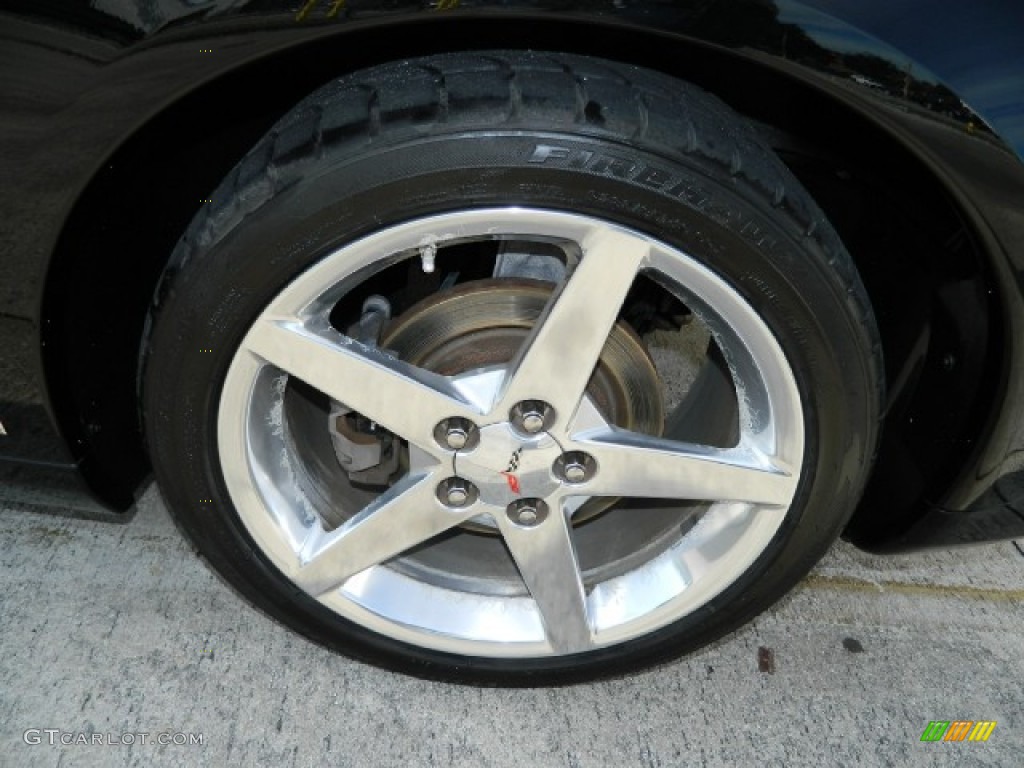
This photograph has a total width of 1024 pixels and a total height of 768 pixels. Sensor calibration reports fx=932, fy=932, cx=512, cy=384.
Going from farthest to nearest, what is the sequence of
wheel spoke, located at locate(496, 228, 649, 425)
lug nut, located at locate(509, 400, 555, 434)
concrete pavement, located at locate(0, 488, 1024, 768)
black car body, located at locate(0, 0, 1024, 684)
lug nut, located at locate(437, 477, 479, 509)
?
1. concrete pavement, located at locate(0, 488, 1024, 768)
2. lug nut, located at locate(437, 477, 479, 509)
3. lug nut, located at locate(509, 400, 555, 434)
4. wheel spoke, located at locate(496, 228, 649, 425)
5. black car body, located at locate(0, 0, 1024, 684)

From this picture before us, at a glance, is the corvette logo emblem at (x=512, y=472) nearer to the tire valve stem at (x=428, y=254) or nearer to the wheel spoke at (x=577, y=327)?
the wheel spoke at (x=577, y=327)

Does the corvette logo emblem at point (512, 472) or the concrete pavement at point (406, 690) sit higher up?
the corvette logo emblem at point (512, 472)

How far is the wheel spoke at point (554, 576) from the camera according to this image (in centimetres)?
159

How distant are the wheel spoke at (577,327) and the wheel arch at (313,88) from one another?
0.96 ft

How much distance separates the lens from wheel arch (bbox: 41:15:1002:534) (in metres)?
1.36

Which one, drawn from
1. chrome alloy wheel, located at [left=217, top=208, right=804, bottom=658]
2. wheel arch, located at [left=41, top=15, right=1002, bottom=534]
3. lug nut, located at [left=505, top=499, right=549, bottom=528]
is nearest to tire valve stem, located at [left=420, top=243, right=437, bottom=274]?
chrome alloy wheel, located at [left=217, top=208, right=804, bottom=658]

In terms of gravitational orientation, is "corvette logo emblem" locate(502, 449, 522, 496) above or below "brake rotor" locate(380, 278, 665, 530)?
below

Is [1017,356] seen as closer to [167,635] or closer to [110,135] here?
[110,135]

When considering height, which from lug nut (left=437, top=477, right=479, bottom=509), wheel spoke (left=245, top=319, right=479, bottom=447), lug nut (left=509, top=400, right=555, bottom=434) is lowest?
lug nut (left=437, top=477, right=479, bottom=509)

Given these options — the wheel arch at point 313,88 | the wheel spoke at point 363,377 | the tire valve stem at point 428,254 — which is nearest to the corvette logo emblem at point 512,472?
the wheel spoke at point 363,377

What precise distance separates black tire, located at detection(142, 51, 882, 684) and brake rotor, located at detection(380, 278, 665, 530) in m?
0.33

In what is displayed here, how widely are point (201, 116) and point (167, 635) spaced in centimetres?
102

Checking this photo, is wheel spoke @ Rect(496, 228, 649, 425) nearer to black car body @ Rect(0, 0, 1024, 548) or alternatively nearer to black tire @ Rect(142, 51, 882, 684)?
black tire @ Rect(142, 51, 882, 684)

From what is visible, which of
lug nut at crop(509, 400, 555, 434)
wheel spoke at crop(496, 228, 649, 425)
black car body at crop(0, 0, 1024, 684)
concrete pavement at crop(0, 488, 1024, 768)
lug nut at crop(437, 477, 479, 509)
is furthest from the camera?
concrete pavement at crop(0, 488, 1024, 768)
